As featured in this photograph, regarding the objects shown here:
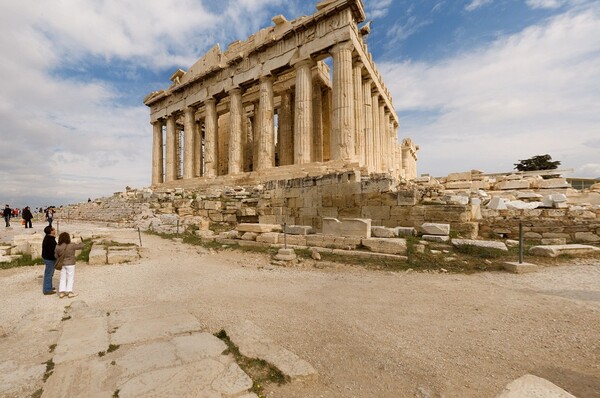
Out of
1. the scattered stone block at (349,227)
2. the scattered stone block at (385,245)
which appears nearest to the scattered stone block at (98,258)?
the scattered stone block at (349,227)

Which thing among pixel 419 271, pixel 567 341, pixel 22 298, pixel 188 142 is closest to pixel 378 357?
pixel 567 341

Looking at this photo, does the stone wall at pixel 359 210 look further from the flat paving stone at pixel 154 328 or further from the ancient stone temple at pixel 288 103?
the flat paving stone at pixel 154 328

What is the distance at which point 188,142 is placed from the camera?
2597 cm

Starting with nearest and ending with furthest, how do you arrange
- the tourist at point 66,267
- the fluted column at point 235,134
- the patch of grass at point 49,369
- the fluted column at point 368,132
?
1. the patch of grass at point 49,369
2. the tourist at point 66,267
3. the fluted column at point 368,132
4. the fluted column at point 235,134

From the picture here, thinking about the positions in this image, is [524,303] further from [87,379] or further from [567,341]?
[87,379]

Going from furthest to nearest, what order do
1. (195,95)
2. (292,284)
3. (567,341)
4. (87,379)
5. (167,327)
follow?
(195,95)
(292,284)
(167,327)
(567,341)
(87,379)

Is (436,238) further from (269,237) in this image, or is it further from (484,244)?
(269,237)

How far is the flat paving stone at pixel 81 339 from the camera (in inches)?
107

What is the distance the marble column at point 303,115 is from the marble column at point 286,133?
5280 mm

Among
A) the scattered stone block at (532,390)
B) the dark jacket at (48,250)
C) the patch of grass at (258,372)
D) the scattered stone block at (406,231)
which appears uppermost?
the dark jacket at (48,250)

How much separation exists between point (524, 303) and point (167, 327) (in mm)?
5069

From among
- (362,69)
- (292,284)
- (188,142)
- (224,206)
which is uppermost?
(362,69)

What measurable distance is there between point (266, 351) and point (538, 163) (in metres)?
43.9

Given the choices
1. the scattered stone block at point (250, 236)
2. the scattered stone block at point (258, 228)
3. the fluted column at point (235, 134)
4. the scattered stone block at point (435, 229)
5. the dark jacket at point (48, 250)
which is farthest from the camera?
the fluted column at point (235, 134)
